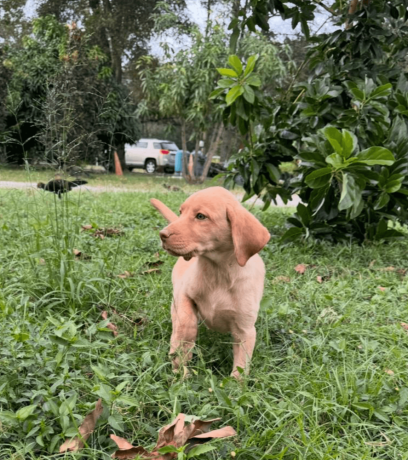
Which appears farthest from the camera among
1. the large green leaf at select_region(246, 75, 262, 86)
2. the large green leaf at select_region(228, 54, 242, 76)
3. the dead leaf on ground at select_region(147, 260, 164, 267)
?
the large green leaf at select_region(246, 75, 262, 86)

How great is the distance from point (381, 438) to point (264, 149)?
333cm

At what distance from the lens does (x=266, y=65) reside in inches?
521

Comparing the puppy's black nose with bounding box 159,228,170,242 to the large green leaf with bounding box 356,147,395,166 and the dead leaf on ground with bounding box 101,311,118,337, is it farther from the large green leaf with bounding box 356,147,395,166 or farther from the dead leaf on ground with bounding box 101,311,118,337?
the large green leaf with bounding box 356,147,395,166

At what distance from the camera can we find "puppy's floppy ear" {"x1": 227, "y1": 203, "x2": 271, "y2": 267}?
1.83m

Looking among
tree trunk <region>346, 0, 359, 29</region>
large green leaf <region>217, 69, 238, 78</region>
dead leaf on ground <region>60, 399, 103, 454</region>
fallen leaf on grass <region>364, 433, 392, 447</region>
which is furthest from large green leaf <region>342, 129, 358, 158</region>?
dead leaf on ground <region>60, 399, 103, 454</region>

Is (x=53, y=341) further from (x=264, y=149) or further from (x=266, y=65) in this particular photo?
(x=266, y=65)

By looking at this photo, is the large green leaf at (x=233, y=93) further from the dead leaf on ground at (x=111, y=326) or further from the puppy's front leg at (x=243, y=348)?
the puppy's front leg at (x=243, y=348)

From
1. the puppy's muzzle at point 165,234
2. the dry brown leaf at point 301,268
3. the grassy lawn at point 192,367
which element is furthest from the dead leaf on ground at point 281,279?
the puppy's muzzle at point 165,234

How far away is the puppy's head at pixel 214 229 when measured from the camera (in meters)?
1.82

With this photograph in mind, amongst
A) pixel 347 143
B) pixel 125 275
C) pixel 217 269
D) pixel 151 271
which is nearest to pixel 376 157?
pixel 347 143

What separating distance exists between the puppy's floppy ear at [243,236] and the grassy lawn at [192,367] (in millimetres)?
518

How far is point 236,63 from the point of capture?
389 centimetres

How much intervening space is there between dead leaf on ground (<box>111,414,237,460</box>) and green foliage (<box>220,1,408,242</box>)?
203 cm

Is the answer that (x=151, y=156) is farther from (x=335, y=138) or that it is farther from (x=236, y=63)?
(x=335, y=138)
